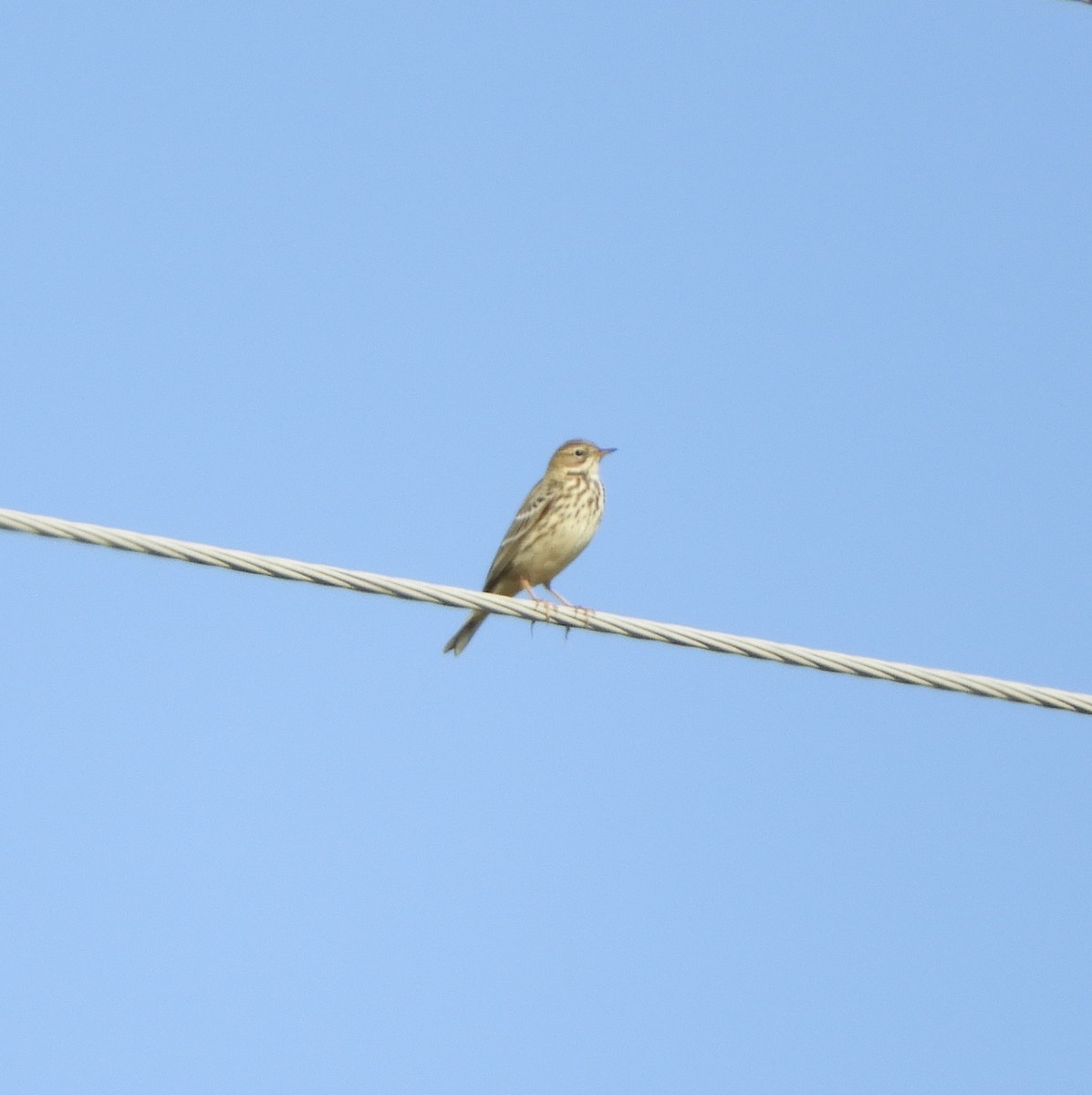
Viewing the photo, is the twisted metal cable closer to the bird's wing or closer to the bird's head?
the bird's wing

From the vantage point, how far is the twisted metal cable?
21.7 ft

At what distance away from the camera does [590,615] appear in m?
8.00

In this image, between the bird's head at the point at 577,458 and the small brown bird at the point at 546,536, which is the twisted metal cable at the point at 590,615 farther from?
the bird's head at the point at 577,458

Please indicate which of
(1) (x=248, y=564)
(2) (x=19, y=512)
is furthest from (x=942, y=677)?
(2) (x=19, y=512)

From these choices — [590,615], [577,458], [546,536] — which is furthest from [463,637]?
[590,615]

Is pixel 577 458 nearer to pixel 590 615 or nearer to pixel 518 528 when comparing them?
pixel 518 528

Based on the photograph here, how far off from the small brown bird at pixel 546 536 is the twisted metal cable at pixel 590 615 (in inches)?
179

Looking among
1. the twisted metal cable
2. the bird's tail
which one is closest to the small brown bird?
the bird's tail

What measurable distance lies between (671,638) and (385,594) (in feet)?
3.98

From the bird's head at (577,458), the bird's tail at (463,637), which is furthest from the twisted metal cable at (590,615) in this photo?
the bird's head at (577,458)

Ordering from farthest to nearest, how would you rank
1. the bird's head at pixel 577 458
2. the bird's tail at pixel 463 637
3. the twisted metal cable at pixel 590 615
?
the bird's head at pixel 577 458 → the bird's tail at pixel 463 637 → the twisted metal cable at pixel 590 615

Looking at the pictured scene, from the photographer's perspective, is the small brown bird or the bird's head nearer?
the small brown bird

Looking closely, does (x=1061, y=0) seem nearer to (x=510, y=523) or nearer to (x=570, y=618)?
(x=570, y=618)

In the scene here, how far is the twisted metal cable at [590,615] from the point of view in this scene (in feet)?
21.7
